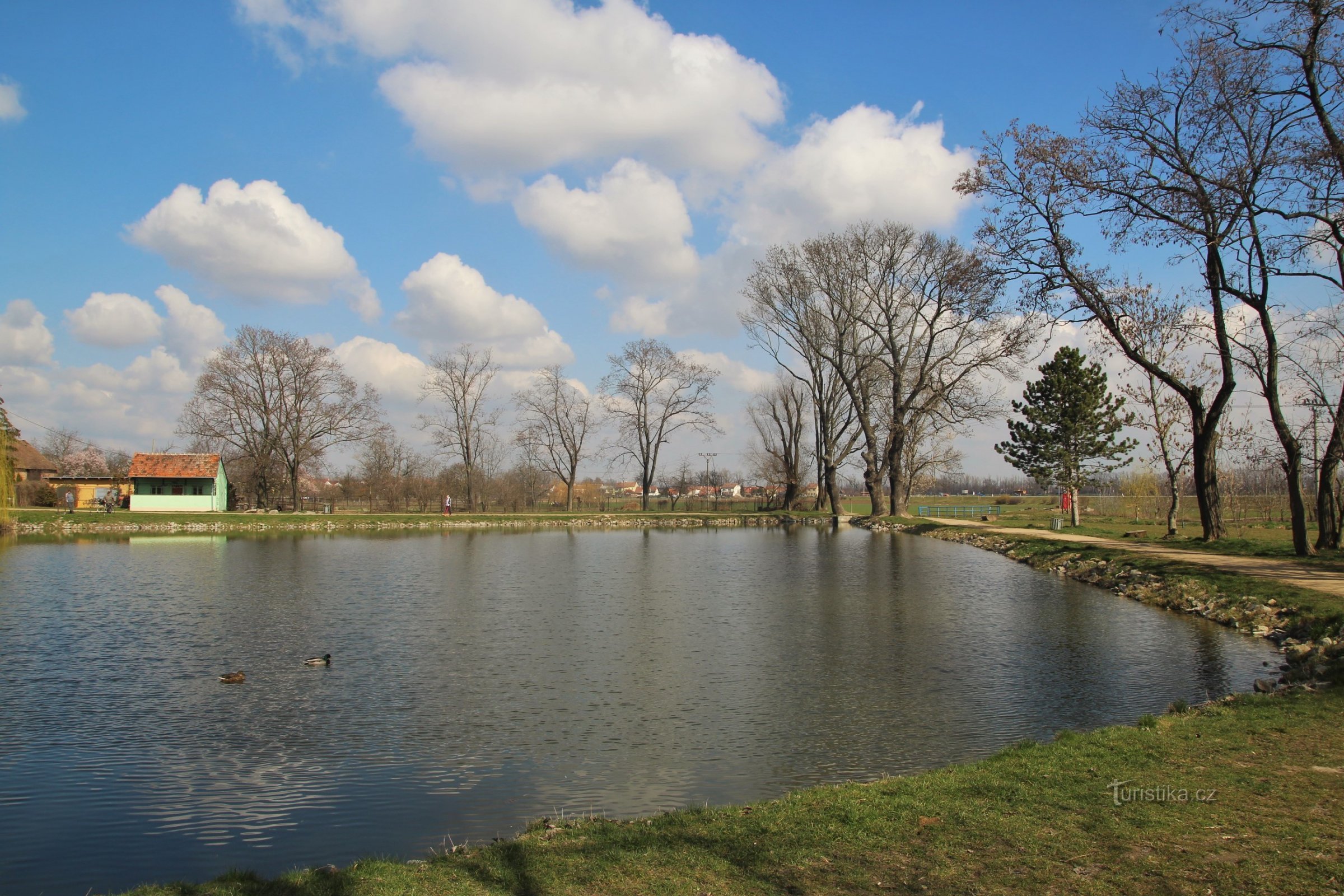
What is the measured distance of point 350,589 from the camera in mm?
21062

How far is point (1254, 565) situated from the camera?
18.9 m

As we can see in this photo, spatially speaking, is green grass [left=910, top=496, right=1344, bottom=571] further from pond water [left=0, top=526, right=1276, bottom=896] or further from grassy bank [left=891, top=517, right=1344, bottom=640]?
pond water [left=0, top=526, right=1276, bottom=896]

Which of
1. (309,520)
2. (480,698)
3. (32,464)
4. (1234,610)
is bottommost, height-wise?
(480,698)

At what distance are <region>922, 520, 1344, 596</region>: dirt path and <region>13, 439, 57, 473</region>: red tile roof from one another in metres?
79.0

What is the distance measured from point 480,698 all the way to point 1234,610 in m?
14.2

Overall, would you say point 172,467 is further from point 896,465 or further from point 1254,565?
point 1254,565

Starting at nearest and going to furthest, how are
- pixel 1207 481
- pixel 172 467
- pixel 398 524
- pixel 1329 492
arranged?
pixel 1329 492, pixel 1207 481, pixel 398 524, pixel 172 467

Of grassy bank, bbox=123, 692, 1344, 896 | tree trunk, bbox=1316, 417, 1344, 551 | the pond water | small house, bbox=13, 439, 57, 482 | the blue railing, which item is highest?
small house, bbox=13, 439, 57, 482

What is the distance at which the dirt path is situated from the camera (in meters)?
15.9

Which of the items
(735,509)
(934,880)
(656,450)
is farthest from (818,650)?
(735,509)

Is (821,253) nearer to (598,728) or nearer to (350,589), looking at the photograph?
(350,589)

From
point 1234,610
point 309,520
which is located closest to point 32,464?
point 309,520

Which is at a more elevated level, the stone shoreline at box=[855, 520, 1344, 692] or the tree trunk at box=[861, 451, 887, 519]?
the tree trunk at box=[861, 451, 887, 519]

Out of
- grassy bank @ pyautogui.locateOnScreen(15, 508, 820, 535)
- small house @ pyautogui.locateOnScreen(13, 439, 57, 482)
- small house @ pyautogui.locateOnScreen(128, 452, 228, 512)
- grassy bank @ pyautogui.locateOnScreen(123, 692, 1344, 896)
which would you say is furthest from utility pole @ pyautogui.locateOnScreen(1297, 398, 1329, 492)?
small house @ pyautogui.locateOnScreen(13, 439, 57, 482)
